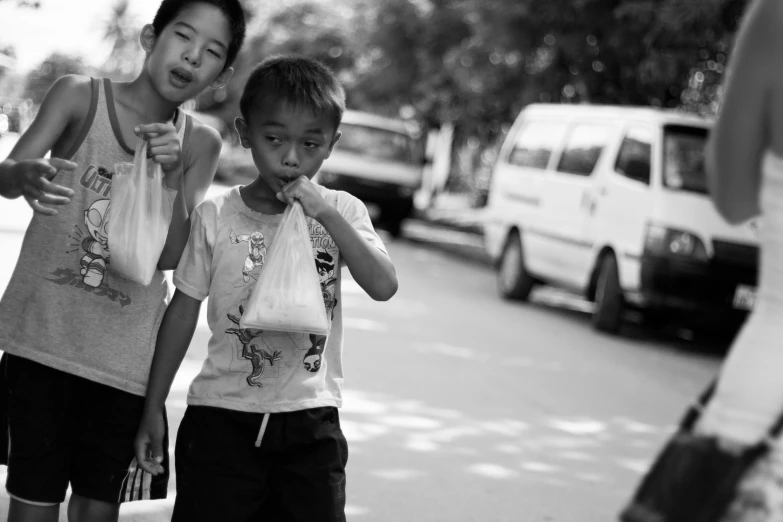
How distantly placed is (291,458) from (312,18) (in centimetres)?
3231

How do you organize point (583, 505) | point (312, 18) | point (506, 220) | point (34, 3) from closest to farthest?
point (583, 505) < point (34, 3) < point (506, 220) < point (312, 18)

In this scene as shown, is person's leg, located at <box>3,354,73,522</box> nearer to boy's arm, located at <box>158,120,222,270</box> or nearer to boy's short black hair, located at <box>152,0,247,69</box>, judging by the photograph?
boy's arm, located at <box>158,120,222,270</box>

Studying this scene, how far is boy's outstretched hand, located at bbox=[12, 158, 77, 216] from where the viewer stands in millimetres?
2729

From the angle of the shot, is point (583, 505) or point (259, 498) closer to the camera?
point (259, 498)

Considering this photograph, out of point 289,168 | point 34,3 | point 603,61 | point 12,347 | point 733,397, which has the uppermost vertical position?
point 603,61

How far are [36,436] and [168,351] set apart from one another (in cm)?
43

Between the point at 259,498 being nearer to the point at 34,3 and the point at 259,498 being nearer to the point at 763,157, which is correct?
the point at 763,157

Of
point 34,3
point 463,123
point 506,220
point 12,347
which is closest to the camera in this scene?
point 12,347

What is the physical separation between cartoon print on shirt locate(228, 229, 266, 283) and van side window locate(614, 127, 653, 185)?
798 cm

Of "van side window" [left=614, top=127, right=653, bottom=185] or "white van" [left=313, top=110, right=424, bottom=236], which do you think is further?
"white van" [left=313, top=110, right=424, bottom=236]

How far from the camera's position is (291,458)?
2.86 meters

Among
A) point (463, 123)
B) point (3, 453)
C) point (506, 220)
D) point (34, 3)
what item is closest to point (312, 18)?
point (463, 123)

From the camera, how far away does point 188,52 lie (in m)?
3.07

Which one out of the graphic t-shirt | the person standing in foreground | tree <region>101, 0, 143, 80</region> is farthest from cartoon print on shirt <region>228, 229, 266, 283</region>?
tree <region>101, 0, 143, 80</region>
